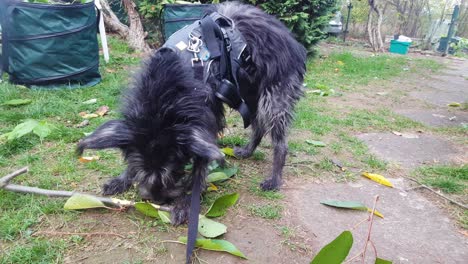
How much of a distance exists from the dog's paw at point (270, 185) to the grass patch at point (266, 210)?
0.77 ft

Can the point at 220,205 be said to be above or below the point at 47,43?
below

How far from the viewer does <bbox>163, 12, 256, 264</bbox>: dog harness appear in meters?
2.26

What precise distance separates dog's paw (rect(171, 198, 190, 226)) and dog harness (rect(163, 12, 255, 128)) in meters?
0.79

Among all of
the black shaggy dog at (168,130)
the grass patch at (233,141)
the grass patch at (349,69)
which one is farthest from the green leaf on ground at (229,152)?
the grass patch at (349,69)

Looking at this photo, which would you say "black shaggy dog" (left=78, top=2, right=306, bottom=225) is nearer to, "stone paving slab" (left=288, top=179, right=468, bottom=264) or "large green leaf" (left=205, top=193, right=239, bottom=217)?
"large green leaf" (left=205, top=193, right=239, bottom=217)

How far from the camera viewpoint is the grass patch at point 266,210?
2307 millimetres

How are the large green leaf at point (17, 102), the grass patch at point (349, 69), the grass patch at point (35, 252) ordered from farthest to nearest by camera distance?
the grass patch at point (349, 69) → the large green leaf at point (17, 102) → the grass patch at point (35, 252)

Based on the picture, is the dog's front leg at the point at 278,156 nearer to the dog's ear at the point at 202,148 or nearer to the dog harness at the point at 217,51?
the dog harness at the point at 217,51

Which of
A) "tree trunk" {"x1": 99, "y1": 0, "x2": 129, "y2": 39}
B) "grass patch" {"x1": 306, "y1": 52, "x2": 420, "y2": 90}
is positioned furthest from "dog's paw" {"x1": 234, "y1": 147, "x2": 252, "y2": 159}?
"tree trunk" {"x1": 99, "y1": 0, "x2": 129, "y2": 39}

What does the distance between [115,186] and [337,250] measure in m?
1.65

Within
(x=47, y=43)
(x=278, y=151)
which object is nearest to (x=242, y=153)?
(x=278, y=151)

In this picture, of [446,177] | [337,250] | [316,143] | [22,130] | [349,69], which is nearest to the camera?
[337,250]

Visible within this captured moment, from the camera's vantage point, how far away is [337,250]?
1.38m

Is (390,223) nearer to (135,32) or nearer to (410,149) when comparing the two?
(410,149)
